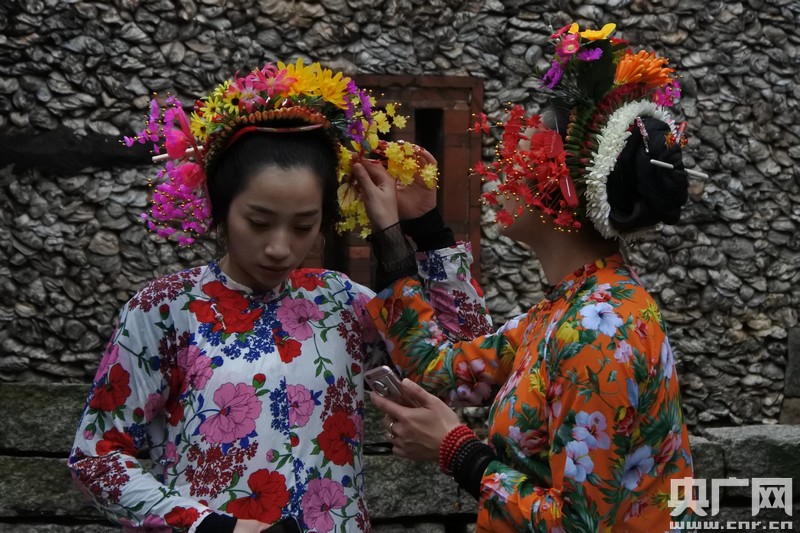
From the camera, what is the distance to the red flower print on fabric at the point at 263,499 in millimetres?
2148

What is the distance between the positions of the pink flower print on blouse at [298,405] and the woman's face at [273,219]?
25cm

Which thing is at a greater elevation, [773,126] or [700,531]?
[773,126]

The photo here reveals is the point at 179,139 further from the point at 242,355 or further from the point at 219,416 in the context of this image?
the point at 219,416

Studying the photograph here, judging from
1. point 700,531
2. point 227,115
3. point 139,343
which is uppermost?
A: point 227,115

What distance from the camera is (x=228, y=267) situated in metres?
2.34

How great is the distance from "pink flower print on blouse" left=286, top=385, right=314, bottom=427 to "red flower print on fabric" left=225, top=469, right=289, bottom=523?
0.12 metres

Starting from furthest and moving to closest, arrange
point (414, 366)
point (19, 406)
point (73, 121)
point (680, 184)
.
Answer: point (73, 121) < point (19, 406) < point (414, 366) < point (680, 184)

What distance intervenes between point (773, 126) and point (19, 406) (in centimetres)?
481

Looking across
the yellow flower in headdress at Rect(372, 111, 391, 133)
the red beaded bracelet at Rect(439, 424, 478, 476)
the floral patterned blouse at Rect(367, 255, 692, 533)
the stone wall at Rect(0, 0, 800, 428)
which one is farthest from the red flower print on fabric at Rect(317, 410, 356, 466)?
the stone wall at Rect(0, 0, 800, 428)

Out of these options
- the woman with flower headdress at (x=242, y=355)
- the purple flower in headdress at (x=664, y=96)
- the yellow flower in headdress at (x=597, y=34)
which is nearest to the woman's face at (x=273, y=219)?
the woman with flower headdress at (x=242, y=355)

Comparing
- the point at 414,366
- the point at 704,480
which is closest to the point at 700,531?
the point at 704,480

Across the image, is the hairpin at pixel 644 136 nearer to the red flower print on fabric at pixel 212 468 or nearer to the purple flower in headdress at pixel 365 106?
the purple flower in headdress at pixel 365 106

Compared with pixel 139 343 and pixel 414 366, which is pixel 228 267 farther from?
pixel 414 366

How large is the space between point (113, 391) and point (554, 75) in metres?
1.12
